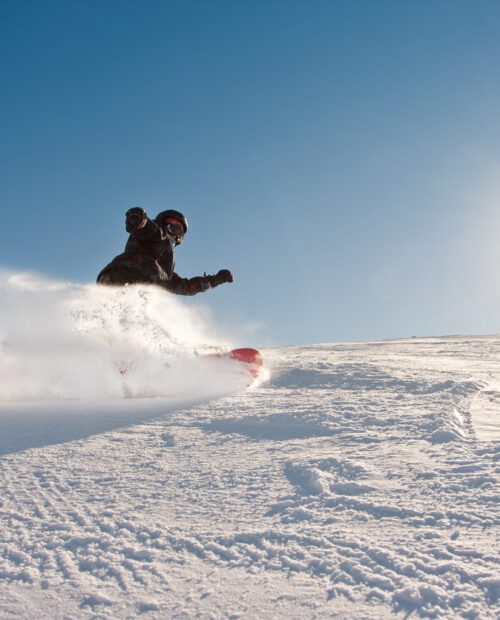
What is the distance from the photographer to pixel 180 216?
6.70 m

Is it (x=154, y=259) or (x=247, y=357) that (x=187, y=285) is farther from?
(x=247, y=357)

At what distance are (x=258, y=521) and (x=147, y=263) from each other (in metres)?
4.77

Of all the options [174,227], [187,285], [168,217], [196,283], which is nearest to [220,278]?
[196,283]

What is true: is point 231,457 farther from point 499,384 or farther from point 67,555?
point 499,384

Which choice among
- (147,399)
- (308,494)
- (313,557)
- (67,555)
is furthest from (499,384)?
(67,555)

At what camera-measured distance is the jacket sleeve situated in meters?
6.59

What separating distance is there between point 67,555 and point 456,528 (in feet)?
3.34

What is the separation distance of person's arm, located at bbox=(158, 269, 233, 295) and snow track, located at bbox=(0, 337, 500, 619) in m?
4.08

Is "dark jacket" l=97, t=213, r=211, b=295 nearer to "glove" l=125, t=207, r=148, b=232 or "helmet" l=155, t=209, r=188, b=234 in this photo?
"glove" l=125, t=207, r=148, b=232

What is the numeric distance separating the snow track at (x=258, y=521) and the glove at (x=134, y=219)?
2.94 m

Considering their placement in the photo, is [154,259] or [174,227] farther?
[174,227]

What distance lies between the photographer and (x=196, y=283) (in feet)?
22.0

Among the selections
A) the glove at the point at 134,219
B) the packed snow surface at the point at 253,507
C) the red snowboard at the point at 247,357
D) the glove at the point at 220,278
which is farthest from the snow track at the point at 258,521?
the glove at the point at 220,278

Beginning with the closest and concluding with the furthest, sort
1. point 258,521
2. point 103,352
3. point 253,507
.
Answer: point 258,521
point 253,507
point 103,352
